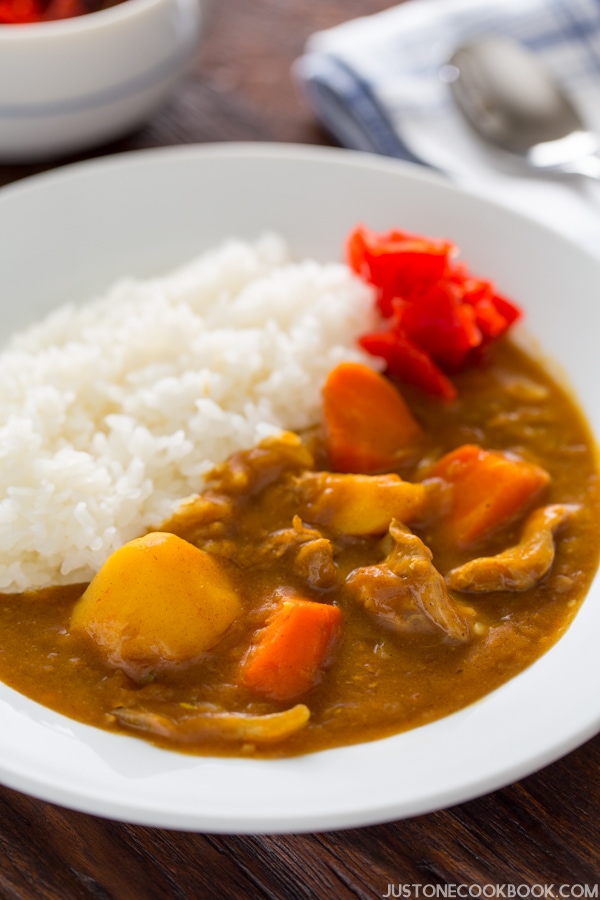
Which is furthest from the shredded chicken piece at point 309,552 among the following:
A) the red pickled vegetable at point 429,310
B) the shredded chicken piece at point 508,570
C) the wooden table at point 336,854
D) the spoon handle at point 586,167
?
the spoon handle at point 586,167

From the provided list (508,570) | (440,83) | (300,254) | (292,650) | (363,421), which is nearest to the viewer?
(292,650)

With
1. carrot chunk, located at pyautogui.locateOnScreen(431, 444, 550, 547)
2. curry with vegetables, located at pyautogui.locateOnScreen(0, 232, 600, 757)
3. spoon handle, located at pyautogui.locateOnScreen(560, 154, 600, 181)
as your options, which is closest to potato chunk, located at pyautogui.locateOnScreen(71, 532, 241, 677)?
curry with vegetables, located at pyautogui.locateOnScreen(0, 232, 600, 757)

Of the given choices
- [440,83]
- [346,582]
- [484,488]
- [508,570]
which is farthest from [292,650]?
[440,83]

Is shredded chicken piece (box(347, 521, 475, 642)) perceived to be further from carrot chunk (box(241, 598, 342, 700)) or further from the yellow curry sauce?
carrot chunk (box(241, 598, 342, 700))

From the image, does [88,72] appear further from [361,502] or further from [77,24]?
[361,502]

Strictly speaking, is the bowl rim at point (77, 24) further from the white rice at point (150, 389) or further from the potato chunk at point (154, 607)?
the potato chunk at point (154, 607)

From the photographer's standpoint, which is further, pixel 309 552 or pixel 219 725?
pixel 309 552

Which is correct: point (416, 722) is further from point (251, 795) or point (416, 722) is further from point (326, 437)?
point (326, 437)
